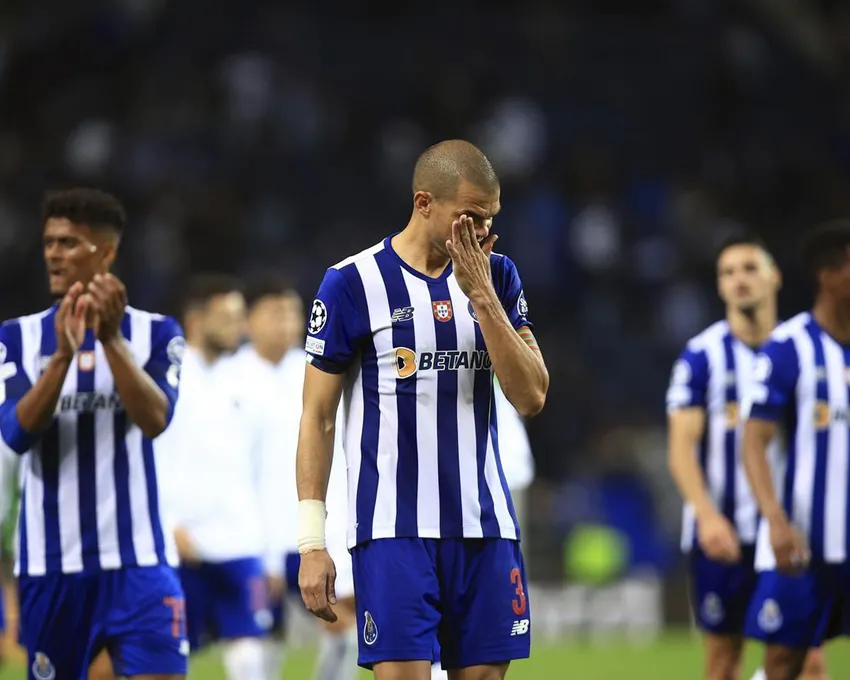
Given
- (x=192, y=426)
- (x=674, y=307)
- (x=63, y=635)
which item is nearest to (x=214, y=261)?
(x=674, y=307)

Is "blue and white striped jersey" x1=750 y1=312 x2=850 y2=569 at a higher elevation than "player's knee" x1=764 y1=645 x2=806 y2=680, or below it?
higher

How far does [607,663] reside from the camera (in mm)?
13414

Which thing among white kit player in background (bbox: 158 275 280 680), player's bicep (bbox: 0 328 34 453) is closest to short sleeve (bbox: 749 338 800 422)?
player's bicep (bbox: 0 328 34 453)

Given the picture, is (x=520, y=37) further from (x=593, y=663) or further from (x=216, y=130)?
(x=593, y=663)

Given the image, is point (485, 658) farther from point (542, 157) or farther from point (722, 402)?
point (542, 157)

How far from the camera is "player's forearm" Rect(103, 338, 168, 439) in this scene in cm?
555

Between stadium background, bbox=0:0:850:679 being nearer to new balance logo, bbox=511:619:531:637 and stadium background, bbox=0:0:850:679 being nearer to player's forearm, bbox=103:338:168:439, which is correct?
player's forearm, bbox=103:338:168:439

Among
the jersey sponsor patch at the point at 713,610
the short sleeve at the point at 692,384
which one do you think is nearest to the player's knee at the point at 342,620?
the jersey sponsor patch at the point at 713,610

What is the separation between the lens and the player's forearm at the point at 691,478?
8.17 m

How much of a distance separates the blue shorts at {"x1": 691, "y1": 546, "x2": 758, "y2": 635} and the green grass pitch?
3.02 meters

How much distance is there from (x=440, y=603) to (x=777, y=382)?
2646 mm

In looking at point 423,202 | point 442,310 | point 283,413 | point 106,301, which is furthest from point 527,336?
point 283,413

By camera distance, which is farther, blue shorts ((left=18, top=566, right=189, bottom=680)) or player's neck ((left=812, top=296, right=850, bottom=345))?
player's neck ((left=812, top=296, right=850, bottom=345))

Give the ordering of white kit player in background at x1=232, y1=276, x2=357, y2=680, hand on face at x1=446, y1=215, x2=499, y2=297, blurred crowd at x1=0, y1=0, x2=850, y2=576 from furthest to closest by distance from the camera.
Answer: blurred crowd at x1=0, y1=0, x2=850, y2=576 < white kit player in background at x1=232, y1=276, x2=357, y2=680 < hand on face at x1=446, y1=215, x2=499, y2=297
